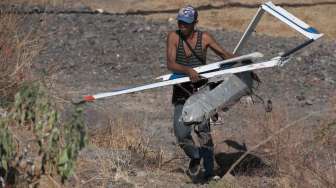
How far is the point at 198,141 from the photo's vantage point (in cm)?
809

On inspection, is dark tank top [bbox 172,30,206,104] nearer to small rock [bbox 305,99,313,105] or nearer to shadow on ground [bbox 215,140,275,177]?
shadow on ground [bbox 215,140,275,177]

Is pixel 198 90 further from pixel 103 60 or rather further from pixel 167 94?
pixel 103 60

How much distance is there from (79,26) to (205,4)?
17.7 feet

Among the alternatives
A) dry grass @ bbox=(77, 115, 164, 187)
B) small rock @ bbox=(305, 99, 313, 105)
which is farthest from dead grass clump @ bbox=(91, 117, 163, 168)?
small rock @ bbox=(305, 99, 313, 105)

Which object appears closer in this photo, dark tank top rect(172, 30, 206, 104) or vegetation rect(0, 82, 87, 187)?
vegetation rect(0, 82, 87, 187)

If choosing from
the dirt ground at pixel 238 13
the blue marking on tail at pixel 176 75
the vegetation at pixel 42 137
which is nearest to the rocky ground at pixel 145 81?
the blue marking on tail at pixel 176 75

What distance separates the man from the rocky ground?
317 millimetres

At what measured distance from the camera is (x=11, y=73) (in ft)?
28.4

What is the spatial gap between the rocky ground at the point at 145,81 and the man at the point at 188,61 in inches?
12.5

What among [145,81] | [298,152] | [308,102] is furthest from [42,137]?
[145,81]

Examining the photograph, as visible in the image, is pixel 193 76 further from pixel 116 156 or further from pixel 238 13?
pixel 238 13

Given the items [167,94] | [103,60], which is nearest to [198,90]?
[167,94]

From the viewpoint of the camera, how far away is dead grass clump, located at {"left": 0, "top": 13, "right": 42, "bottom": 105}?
27.7 ft

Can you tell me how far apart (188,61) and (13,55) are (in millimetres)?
1773
